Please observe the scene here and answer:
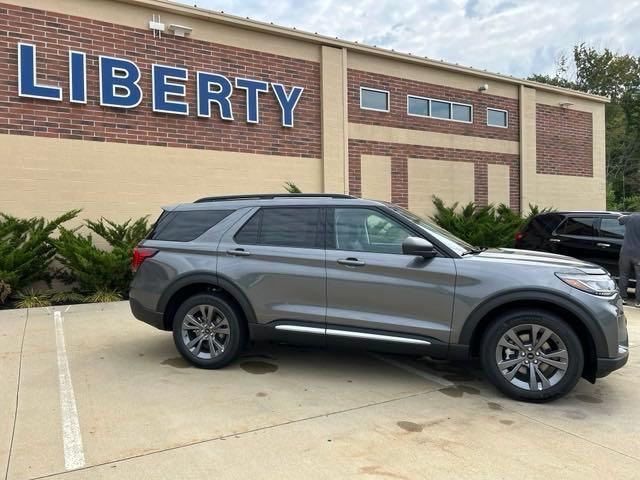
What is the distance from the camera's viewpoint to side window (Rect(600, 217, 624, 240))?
9.44 m

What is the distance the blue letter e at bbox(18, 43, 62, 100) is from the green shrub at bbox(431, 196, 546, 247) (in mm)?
9827

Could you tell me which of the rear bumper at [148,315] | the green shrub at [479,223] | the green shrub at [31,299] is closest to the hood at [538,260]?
the rear bumper at [148,315]

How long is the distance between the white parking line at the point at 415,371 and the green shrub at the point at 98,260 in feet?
17.7

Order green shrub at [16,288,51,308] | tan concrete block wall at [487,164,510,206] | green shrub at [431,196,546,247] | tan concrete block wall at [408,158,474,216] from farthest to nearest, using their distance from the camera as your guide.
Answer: tan concrete block wall at [487,164,510,206]
tan concrete block wall at [408,158,474,216]
green shrub at [431,196,546,247]
green shrub at [16,288,51,308]

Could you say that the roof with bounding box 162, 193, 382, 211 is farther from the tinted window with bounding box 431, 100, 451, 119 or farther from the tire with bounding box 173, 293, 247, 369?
the tinted window with bounding box 431, 100, 451, 119

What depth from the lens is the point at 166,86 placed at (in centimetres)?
1046

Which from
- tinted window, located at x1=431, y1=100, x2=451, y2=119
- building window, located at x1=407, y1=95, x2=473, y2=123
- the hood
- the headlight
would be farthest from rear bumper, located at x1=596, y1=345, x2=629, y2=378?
tinted window, located at x1=431, y1=100, x2=451, y2=119

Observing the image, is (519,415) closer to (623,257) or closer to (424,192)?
(623,257)

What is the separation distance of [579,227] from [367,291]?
712 cm

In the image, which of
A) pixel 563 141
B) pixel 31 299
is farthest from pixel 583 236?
pixel 31 299

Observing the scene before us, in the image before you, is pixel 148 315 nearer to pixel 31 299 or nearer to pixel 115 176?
pixel 31 299

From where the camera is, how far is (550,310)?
422cm

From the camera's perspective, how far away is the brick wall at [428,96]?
1313cm

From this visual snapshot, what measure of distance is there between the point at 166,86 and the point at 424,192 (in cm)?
748
